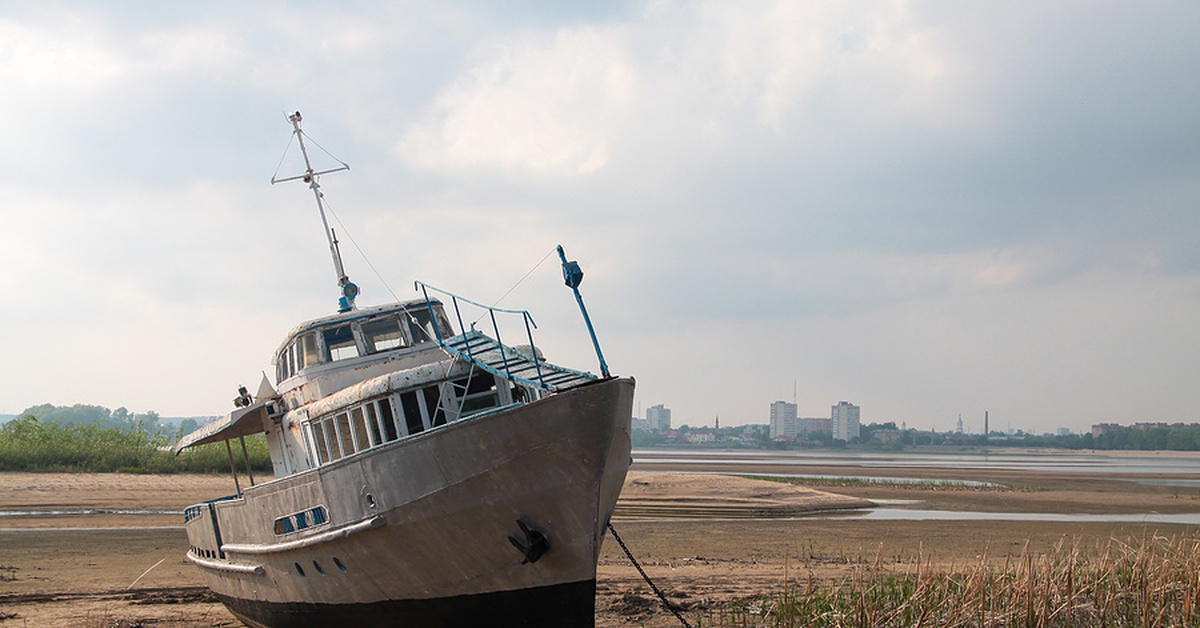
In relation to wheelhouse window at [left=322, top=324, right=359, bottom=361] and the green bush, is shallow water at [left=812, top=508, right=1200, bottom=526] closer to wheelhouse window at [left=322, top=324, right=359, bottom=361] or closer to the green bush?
wheelhouse window at [left=322, top=324, right=359, bottom=361]

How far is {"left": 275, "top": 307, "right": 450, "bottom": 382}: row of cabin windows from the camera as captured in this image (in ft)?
48.0

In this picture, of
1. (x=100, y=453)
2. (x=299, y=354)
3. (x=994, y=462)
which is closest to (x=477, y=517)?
(x=299, y=354)

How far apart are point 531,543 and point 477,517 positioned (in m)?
0.73

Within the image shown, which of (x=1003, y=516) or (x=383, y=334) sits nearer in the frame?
(x=383, y=334)

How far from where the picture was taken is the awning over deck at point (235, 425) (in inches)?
574

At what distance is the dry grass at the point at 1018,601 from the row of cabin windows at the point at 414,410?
421 centimetres

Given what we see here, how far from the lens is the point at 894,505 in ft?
115

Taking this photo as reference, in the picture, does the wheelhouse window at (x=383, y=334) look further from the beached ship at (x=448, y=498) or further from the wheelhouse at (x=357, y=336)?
the beached ship at (x=448, y=498)

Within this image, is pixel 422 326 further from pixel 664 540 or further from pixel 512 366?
pixel 664 540

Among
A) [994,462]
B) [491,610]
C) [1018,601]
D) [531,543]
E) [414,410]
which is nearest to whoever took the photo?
[531,543]

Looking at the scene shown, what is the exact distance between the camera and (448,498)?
36.1ft

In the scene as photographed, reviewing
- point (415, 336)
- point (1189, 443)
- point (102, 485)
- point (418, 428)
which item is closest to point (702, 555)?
point (415, 336)

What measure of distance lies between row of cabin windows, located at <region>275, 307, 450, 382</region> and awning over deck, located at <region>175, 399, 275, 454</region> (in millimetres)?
771

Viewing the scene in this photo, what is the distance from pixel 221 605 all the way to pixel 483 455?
28.1 ft
